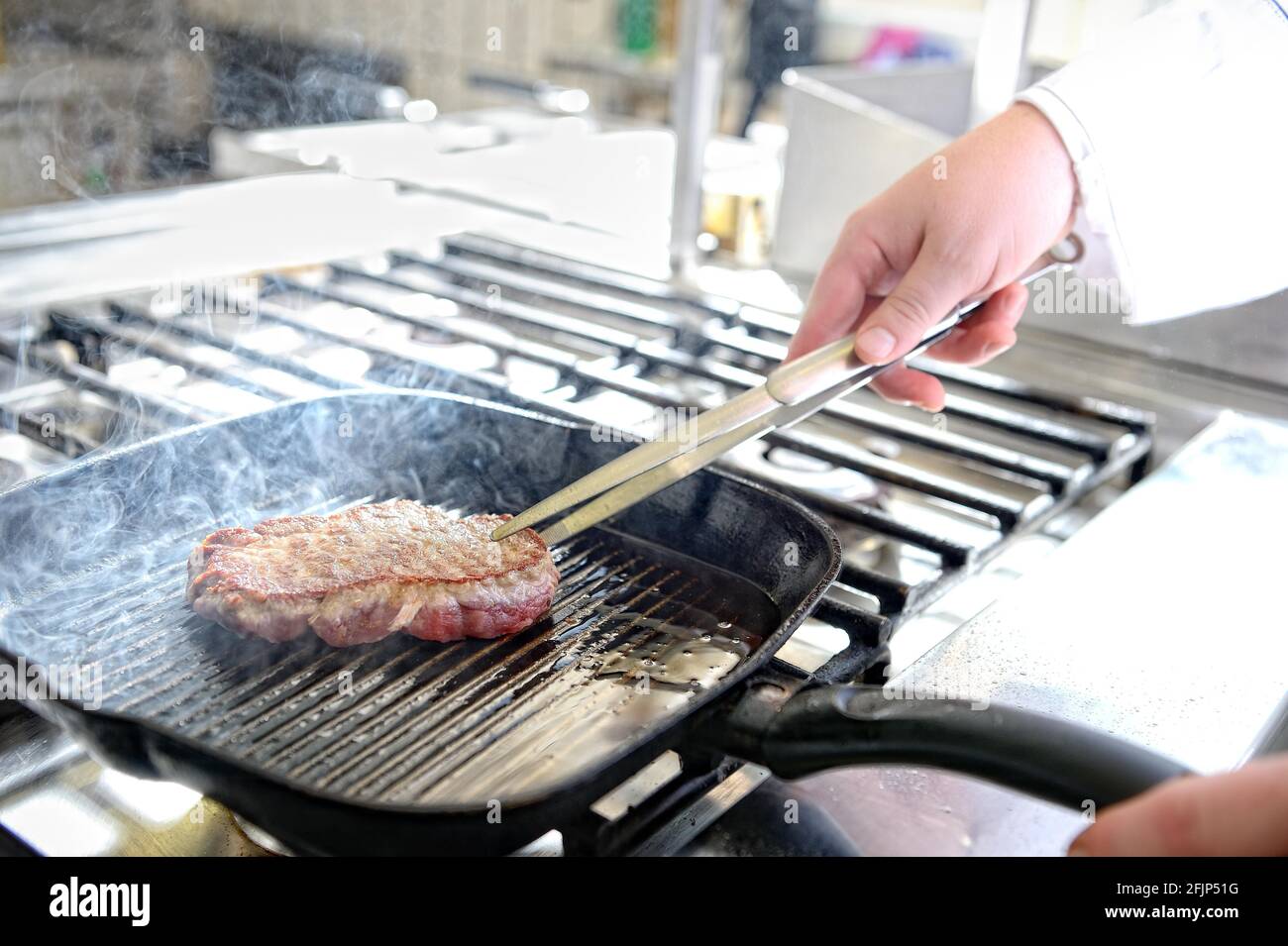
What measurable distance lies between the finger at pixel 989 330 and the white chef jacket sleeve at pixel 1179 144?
4.2 inches

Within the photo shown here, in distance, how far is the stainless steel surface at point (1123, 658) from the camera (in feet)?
2.68

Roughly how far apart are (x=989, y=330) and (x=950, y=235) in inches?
9.2

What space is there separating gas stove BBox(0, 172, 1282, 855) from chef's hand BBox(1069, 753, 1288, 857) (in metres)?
0.24

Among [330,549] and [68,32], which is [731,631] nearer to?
[330,549]

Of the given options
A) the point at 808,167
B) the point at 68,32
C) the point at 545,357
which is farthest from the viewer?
the point at 68,32

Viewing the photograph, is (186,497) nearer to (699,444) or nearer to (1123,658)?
(699,444)

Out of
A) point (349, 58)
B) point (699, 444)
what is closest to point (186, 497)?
point (699, 444)

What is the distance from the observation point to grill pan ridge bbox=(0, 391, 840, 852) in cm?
67

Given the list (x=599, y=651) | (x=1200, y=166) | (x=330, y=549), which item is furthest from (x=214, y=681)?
(x=1200, y=166)

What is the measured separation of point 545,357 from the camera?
4.96 ft

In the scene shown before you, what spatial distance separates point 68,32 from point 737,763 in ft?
14.8

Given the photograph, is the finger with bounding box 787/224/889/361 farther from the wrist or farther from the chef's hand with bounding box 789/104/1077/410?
the wrist

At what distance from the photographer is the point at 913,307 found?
1146 mm

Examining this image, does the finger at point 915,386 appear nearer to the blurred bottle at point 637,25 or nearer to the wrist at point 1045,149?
the wrist at point 1045,149
